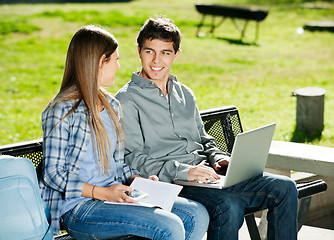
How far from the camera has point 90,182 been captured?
2906 mm

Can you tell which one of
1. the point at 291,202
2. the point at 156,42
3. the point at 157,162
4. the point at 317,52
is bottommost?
the point at 317,52

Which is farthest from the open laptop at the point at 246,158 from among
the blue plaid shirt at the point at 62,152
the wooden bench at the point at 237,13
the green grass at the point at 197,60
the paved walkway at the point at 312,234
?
the wooden bench at the point at 237,13

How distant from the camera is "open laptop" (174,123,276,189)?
2893 millimetres

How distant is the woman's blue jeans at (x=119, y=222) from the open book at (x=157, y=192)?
61 mm

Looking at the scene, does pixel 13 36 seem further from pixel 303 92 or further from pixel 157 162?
pixel 157 162

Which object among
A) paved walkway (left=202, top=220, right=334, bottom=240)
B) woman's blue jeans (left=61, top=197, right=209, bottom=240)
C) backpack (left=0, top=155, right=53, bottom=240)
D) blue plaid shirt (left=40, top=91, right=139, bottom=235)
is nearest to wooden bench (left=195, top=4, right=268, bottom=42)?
paved walkway (left=202, top=220, right=334, bottom=240)

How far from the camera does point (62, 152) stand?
9.07 feet

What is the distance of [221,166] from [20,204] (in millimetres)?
1243

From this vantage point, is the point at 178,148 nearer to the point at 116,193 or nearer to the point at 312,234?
the point at 116,193

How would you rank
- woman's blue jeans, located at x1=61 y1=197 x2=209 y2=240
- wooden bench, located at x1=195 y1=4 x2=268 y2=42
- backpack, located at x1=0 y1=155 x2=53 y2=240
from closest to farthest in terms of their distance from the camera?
1. backpack, located at x1=0 y1=155 x2=53 y2=240
2. woman's blue jeans, located at x1=61 y1=197 x2=209 y2=240
3. wooden bench, located at x1=195 y1=4 x2=268 y2=42

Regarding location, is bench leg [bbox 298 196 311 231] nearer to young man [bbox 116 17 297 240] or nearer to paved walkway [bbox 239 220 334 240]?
young man [bbox 116 17 297 240]

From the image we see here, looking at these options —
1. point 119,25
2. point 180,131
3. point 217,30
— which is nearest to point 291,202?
point 180,131

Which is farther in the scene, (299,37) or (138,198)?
(299,37)

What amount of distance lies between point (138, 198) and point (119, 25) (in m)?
12.0
